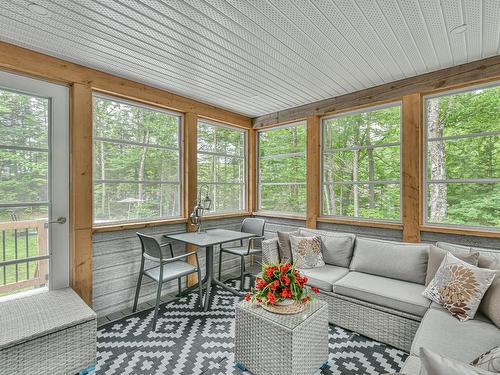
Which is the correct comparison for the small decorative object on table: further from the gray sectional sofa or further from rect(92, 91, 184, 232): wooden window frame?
rect(92, 91, 184, 232): wooden window frame

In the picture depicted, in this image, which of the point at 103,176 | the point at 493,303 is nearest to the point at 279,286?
the point at 493,303

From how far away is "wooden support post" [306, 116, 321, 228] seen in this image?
4016mm

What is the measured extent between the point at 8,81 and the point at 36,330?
211cm

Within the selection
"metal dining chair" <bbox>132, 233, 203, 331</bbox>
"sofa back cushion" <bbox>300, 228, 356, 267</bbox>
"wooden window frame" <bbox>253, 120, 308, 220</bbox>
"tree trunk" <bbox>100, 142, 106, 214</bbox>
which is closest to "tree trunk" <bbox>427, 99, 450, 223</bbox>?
"sofa back cushion" <bbox>300, 228, 356, 267</bbox>

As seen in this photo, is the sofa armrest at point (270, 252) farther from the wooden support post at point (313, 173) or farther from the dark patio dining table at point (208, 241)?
the wooden support post at point (313, 173)

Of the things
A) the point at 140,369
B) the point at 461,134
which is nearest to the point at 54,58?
the point at 140,369

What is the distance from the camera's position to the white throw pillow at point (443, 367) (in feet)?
2.58

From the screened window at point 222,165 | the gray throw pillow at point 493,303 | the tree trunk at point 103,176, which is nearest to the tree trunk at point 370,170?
the gray throw pillow at point 493,303

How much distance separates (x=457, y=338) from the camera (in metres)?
1.72

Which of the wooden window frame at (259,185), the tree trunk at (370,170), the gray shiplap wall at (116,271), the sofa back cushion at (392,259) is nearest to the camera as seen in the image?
the sofa back cushion at (392,259)

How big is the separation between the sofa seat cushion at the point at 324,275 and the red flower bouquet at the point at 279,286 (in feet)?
2.68

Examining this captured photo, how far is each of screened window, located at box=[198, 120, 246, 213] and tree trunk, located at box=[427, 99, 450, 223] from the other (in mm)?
2813

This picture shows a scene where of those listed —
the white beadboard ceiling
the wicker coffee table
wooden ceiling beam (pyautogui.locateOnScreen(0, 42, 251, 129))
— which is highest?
the white beadboard ceiling

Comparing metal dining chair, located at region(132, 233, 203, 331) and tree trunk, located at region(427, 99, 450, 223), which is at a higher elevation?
tree trunk, located at region(427, 99, 450, 223)
